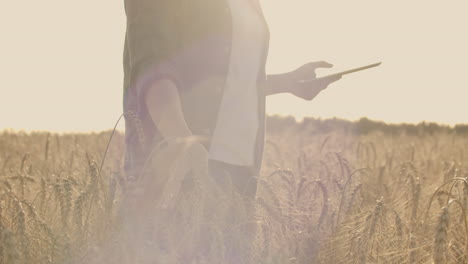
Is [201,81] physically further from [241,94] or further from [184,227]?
[184,227]

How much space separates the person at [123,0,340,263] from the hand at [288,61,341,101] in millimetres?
280

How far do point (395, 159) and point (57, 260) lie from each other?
4.00 m

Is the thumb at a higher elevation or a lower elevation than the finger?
higher

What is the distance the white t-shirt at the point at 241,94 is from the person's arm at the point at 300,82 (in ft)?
1.16

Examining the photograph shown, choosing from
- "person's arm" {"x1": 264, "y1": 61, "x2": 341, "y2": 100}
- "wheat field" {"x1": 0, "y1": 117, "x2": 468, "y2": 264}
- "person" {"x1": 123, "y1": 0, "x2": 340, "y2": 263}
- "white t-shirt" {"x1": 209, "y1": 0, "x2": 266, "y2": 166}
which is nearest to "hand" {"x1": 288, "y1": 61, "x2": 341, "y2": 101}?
"person's arm" {"x1": 264, "y1": 61, "x2": 341, "y2": 100}

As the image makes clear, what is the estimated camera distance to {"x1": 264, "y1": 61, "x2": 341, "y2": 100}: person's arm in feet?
8.07

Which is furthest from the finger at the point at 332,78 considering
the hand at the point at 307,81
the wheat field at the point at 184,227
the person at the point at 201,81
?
the wheat field at the point at 184,227

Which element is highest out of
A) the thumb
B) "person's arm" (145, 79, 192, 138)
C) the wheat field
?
the thumb

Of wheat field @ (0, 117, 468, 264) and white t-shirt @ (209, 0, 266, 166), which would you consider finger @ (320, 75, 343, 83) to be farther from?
wheat field @ (0, 117, 468, 264)

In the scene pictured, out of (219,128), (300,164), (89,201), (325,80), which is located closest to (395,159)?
(300,164)

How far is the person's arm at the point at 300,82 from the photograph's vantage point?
2.46 m

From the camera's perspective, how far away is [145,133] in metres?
1.77

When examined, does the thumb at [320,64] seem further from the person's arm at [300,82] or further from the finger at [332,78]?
the finger at [332,78]

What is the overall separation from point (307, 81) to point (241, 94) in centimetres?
51
